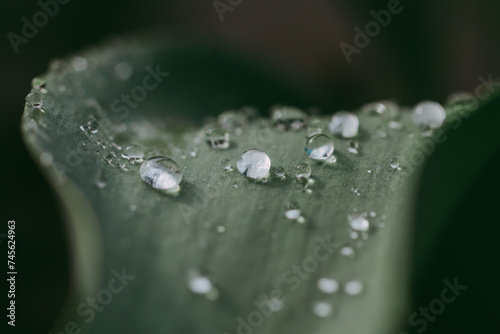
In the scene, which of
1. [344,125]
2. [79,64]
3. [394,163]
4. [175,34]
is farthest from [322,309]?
[175,34]

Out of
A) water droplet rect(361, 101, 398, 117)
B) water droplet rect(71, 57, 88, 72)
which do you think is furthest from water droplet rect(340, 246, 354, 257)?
water droplet rect(71, 57, 88, 72)

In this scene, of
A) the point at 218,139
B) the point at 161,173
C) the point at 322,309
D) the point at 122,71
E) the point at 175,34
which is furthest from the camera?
the point at 175,34

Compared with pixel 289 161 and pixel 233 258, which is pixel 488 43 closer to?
pixel 289 161

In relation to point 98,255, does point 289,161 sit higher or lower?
higher

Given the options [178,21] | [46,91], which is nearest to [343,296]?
[46,91]

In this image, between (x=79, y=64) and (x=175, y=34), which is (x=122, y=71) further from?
(x=175, y=34)

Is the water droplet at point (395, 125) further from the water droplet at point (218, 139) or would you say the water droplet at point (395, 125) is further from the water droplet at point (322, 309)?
the water droplet at point (322, 309)
